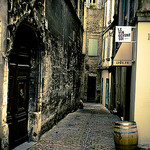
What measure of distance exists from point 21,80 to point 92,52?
15922 mm

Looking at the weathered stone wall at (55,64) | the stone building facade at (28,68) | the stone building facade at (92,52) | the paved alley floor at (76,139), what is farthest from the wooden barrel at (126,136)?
the stone building facade at (92,52)

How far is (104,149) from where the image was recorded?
593cm

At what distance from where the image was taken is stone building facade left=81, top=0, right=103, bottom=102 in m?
21.5

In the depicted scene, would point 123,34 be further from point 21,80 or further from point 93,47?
point 93,47

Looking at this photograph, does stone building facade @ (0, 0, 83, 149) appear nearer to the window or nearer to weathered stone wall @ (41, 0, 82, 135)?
weathered stone wall @ (41, 0, 82, 135)

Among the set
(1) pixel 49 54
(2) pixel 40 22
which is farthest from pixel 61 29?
(2) pixel 40 22

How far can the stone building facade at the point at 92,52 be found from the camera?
70.6 feet

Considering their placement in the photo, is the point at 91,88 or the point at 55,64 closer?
the point at 55,64

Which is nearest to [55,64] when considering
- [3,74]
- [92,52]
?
[3,74]

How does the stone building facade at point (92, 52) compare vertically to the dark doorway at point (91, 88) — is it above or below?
above

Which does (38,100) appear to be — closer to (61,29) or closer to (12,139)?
(12,139)

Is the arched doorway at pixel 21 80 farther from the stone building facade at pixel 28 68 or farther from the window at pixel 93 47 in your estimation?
the window at pixel 93 47

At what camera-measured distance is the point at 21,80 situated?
6.05 metres

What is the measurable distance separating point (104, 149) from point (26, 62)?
298 cm
